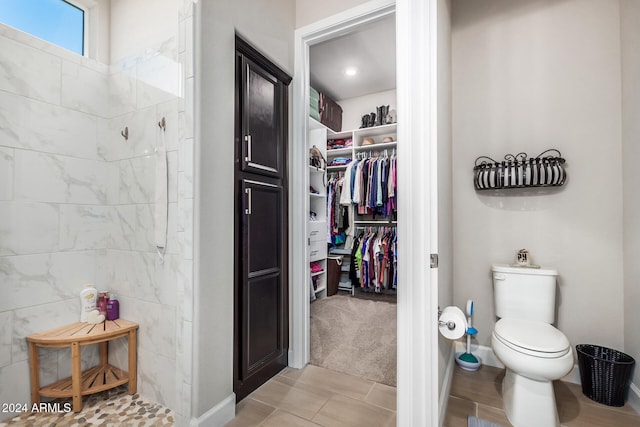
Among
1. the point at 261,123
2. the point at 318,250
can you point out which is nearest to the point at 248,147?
the point at 261,123

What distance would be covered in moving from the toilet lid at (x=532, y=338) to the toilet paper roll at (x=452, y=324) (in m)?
0.58

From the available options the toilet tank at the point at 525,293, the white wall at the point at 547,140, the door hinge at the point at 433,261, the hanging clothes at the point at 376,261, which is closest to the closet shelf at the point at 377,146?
the hanging clothes at the point at 376,261

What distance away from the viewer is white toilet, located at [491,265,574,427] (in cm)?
140

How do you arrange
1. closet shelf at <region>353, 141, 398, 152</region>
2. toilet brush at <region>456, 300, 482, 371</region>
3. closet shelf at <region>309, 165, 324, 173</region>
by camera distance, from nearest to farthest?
1. toilet brush at <region>456, 300, 482, 371</region>
2. closet shelf at <region>309, 165, 324, 173</region>
3. closet shelf at <region>353, 141, 398, 152</region>

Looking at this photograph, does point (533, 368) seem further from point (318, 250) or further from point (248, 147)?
point (318, 250)

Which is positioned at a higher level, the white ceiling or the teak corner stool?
the white ceiling

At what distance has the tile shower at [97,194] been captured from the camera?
1508mm

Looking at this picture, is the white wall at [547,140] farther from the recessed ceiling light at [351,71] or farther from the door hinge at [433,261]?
the recessed ceiling light at [351,71]

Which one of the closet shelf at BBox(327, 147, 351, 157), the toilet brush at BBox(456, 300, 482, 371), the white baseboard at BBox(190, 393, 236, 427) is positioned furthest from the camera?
the closet shelf at BBox(327, 147, 351, 157)

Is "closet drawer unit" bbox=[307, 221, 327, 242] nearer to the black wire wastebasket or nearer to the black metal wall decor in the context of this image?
the black metal wall decor

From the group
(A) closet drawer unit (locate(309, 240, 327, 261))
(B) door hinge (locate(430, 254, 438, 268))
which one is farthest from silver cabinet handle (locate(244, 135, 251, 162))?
(A) closet drawer unit (locate(309, 240, 327, 261))

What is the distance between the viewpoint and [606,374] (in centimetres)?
164

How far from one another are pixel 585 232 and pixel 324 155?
2652 millimetres

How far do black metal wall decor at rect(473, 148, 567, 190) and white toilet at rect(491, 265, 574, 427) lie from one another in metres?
0.56
